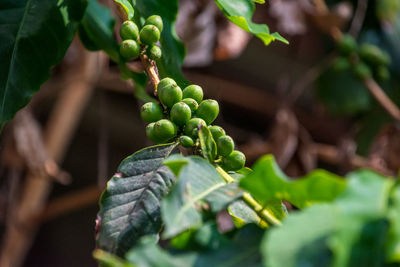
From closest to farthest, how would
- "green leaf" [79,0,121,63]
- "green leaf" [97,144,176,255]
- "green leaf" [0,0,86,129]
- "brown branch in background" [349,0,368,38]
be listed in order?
"green leaf" [97,144,176,255], "green leaf" [0,0,86,129], "green leaf" [79,0,121,63], "brown branch in background" [349,0,368,38]

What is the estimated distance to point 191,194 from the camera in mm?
513

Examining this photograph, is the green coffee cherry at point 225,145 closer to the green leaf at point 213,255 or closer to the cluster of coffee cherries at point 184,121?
the cluster of coffee cherries at point 184,121

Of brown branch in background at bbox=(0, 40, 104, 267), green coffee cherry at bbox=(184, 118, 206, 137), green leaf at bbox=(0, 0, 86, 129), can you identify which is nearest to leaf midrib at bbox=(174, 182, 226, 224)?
green coffee cherry at bbox=(184, 118, 206, 137)

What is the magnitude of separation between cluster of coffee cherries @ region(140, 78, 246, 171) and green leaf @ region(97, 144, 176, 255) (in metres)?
0.03

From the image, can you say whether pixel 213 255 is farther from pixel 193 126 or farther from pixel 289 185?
pixel 193 126

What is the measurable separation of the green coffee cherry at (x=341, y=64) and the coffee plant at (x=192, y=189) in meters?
1.34

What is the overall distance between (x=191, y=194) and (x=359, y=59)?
188cm

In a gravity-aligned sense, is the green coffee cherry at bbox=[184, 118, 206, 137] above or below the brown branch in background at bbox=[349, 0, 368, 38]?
above

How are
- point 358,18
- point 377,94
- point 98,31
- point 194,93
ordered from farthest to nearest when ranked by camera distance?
1. point 358,18
2. point 377,94
3. point 98,31
4. point 194,93

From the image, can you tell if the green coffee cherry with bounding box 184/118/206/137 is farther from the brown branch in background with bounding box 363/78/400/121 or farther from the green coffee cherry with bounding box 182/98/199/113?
the brown branch in background with bounding box 363/78/400/121

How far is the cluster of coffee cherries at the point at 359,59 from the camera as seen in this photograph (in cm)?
211

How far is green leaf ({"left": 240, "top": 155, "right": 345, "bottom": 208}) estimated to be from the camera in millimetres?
438

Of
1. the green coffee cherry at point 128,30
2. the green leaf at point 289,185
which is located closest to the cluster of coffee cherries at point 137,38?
the green coffee cherry at point 128,30

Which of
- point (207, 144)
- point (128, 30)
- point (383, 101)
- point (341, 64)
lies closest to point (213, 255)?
point (207, 144)
